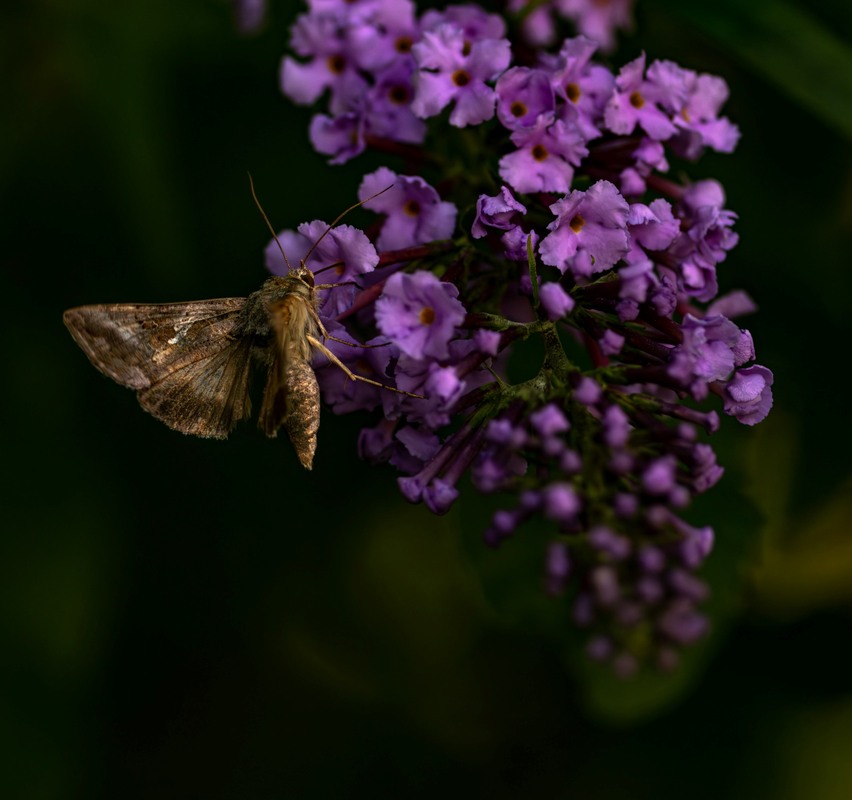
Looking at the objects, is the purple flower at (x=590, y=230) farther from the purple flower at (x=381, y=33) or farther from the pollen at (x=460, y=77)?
the purple flower at (x=381, y=33)

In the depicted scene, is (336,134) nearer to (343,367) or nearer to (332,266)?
(332,266)

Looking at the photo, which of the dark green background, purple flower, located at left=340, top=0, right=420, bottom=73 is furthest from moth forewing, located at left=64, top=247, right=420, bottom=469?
the dark green background

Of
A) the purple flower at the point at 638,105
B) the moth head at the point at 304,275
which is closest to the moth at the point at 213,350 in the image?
the moth head at the point at 304,275

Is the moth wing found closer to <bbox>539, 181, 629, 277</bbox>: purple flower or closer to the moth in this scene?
the moth

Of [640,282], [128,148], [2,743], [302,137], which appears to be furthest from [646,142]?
[2,743]

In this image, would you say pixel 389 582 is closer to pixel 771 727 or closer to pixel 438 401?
pixel 771 727

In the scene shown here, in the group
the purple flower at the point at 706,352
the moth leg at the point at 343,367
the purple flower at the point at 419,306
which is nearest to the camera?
the purple flower at the point at 706,352
